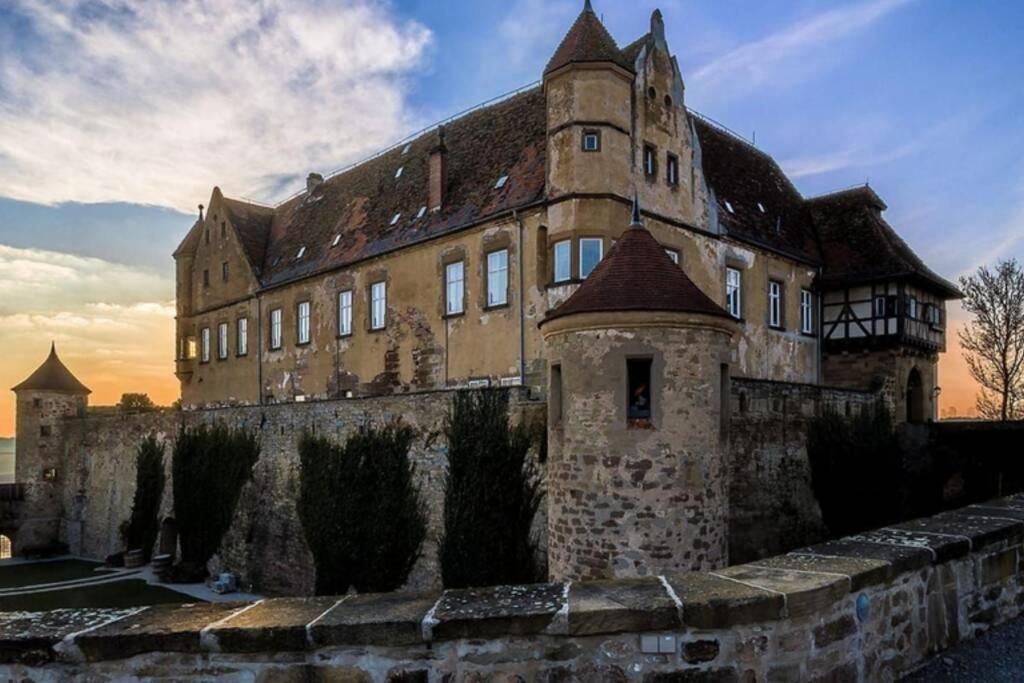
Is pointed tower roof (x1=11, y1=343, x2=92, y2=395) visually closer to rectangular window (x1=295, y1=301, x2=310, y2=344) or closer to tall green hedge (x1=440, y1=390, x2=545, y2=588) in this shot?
rectangular window (x1=295, y1=301, x2=310, y2=344)

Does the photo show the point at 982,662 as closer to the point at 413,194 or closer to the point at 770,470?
the point at 770,470

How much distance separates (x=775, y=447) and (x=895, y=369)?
9.00 m

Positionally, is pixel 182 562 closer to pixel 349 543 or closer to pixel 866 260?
pixel 349 543

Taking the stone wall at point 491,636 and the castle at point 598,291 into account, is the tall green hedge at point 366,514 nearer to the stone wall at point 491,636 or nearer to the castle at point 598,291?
the castle at point 598,291

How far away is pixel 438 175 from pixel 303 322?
8628 millimetres

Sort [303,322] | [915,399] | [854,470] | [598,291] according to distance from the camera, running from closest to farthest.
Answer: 1. [598,291]
2. [854,470]
3. [915,399]
4. [303,322]

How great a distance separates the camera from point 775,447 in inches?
697

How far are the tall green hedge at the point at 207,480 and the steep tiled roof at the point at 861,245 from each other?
20.2m

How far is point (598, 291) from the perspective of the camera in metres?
11.4

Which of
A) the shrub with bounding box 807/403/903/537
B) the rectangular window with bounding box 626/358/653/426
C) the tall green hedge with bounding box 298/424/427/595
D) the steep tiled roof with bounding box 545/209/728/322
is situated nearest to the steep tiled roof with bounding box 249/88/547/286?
the tall green hedge with bounding box 298/424/427/595

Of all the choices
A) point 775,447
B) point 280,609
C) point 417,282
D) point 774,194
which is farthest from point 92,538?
point 280,609

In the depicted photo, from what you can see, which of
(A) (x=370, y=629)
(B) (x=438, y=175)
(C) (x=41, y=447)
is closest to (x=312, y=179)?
(B) (x=438, y=175)

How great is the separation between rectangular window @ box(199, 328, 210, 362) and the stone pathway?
111 feet

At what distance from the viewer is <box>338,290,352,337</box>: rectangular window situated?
1019 inches
